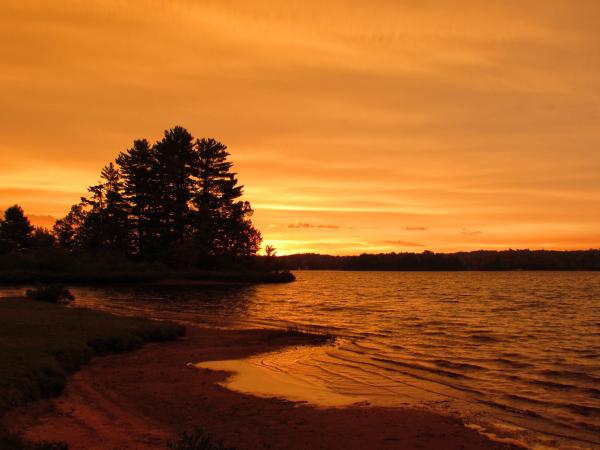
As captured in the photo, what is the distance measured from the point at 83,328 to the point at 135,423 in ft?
38.1

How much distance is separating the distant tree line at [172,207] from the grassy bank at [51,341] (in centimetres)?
5671

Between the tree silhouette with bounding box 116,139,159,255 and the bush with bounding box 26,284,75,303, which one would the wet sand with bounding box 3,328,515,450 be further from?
the tree silhouette with bounding box 116,139,159,255

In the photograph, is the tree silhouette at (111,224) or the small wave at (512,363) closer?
the small wave at (512,363)

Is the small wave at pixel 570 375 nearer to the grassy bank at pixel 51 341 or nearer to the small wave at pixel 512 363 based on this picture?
the small wave at pixel 512 363

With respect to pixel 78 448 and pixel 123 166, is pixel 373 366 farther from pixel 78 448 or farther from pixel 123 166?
pixel 123 166

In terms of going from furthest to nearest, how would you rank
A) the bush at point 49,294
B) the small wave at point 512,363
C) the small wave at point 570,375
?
the bush at point 49,294
the small wave at point 512,363
the small wave at point 570,375

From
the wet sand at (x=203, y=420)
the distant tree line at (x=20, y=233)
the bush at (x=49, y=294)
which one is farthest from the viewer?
the distant tree line at (x=20, y=233)

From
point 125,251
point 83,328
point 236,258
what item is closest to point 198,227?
point 236,258

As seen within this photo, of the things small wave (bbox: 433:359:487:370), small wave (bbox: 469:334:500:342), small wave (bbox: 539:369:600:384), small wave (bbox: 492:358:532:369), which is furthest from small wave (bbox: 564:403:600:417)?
small wave (bbox: 469:334:500:342)

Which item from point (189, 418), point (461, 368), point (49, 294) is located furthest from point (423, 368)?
point (49, 294)

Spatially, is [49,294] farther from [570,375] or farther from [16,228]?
[16,228]

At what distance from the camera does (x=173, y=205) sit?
85.9 m

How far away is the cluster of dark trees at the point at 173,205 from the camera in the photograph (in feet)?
284

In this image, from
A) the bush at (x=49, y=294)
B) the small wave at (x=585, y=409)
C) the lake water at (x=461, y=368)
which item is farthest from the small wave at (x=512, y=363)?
the bush at (x=49, y=294)
